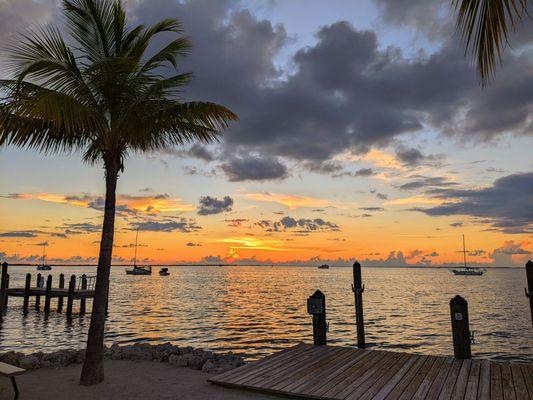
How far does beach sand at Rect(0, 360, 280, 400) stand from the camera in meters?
8.86

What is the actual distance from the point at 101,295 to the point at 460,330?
372 inches

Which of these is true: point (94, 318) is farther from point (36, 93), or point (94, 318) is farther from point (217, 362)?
point (36, 93)

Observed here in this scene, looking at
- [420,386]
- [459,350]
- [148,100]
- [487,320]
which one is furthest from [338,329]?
[148,100]

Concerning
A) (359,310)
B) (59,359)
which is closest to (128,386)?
(59,359)

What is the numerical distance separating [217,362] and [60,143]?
7337mm

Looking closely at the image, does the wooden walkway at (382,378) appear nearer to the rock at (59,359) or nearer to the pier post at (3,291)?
the rock at (59,359)

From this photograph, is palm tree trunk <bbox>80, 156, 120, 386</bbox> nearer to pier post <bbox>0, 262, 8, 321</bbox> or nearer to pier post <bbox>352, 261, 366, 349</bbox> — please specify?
pier post <bbox>352, 261, 366, 349</bbox>

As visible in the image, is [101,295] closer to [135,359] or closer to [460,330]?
[135,359]

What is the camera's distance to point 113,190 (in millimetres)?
10133

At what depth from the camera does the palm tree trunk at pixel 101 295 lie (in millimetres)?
9664

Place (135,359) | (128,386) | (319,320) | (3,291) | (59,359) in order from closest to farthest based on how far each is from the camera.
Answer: (128,386)
(59,359)
(135,359)
(319,320)
(3,291)

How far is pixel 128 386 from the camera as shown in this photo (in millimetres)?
9688

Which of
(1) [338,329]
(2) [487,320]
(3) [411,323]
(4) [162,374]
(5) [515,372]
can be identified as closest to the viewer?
(5) [515,372]

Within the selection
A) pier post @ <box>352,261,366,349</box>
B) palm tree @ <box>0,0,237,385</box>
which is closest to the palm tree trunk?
palm tree @ <box>0,0,237,385</box>
